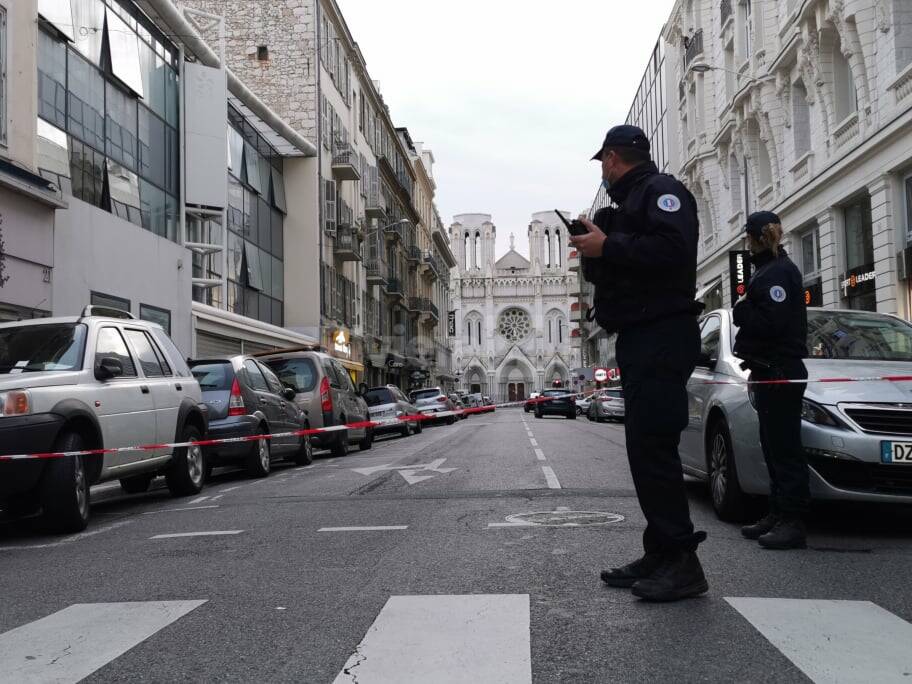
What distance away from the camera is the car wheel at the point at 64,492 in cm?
719

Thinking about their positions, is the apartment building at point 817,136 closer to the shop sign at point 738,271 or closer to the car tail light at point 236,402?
the shop sign at point 738,271

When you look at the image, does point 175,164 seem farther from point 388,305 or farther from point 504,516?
point 388,305

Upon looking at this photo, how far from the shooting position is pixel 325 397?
16.1 m

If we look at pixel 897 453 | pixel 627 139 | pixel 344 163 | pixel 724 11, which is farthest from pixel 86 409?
pixel 344 163

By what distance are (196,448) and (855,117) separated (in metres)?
16.9

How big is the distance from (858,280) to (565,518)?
54.2 ft

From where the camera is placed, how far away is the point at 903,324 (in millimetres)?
7484

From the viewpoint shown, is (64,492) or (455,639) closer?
(455,639)

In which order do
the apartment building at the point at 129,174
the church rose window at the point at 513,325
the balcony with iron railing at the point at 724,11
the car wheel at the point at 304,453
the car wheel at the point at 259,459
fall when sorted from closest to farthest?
the car wheel at the point at 259,459 < the car wheel at the point at 304,453 < the apartment building at the point at 129,174 < the balcony with iron railing at the point at 724,11 < the church rose window at the point at 513,325

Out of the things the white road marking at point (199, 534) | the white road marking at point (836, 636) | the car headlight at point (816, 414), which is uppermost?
the car headlight at point (816, 414)

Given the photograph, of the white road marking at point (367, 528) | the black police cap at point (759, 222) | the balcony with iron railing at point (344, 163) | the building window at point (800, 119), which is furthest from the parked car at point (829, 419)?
the balcony with iron railing at point (344, 163)

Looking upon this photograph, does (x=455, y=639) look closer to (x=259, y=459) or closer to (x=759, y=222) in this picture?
(x=759, y=222)

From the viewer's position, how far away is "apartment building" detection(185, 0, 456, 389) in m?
36.1

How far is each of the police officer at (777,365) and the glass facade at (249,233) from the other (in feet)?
→ 70.2
